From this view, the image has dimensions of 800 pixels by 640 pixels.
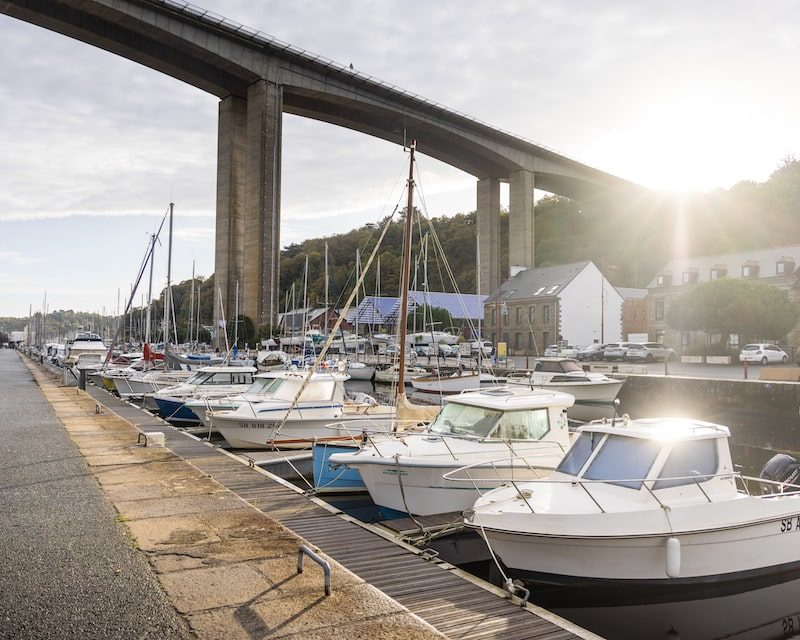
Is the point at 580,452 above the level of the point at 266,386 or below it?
below

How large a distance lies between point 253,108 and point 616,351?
42.4 metres

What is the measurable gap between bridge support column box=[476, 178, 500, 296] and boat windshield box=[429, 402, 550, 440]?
7539 centimetres

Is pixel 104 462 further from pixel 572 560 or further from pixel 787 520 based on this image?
pixel 787 520

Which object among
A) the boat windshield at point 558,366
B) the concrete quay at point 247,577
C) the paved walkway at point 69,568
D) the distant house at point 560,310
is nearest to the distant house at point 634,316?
the distant house at point 560,310

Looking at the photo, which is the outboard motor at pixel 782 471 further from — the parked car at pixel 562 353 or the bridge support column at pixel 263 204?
the bridge support column at pixel 263 204

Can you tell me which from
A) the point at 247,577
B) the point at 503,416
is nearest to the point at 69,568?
the point at 247,577

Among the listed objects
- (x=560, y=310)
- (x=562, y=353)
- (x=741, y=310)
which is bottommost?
(x=562, y=353)

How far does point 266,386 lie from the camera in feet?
69.4

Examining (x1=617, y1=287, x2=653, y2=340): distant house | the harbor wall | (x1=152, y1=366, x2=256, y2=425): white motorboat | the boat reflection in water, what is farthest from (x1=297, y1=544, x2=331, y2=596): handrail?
(x1=617, y1=287, x2=653, y2=340): distant house

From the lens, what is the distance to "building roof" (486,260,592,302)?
67000 mm

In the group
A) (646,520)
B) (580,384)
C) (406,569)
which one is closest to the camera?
(406,569)

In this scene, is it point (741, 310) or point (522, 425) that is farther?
point (741, 310)

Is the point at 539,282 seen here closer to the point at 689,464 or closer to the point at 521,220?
the point at 521,220

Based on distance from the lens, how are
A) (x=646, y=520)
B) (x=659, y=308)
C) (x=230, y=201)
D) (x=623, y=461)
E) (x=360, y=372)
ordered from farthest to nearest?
(x=230, y=201) → (x=659, y=308) → (x=360, y=372) → (x=623, y=461) → (x=646, y=520)
